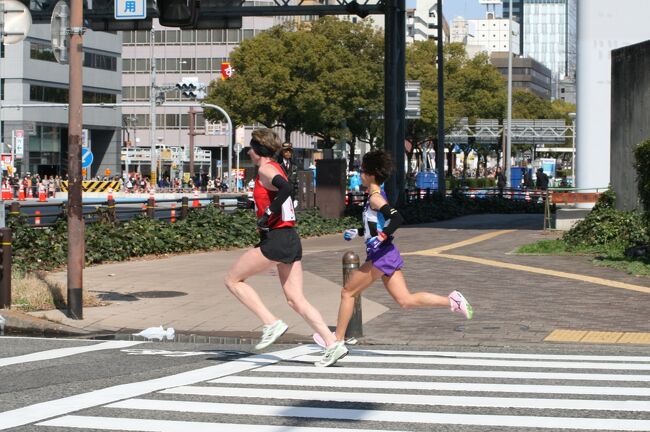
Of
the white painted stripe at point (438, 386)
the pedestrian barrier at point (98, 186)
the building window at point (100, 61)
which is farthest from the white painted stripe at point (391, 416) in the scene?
the building window at point (100, 61)

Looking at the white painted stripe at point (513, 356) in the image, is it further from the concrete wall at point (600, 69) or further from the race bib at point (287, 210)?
the concrete wall at point (600, 69)

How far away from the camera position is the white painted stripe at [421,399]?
9.03 meters

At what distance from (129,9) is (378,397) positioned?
11757mm

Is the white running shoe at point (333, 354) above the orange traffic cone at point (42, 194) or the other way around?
the other way around

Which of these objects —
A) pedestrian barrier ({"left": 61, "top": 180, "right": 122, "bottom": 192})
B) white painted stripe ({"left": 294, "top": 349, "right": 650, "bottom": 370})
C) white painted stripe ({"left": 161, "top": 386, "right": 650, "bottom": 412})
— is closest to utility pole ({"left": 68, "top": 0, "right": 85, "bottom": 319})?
white painted stripe ({"left": 294, "top": 349, "right": 650, "bottom": 370})

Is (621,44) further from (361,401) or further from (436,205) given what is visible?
(361,401)

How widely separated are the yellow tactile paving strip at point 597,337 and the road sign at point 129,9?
922 centimetres

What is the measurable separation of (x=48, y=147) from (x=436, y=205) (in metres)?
53.4

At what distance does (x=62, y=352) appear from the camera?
12148 millimetres

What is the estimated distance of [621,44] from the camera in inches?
1191

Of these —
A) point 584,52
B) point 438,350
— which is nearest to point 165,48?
point 584,52

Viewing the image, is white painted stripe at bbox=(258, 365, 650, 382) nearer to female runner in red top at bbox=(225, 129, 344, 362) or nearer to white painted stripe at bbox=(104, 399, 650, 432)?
female runner in red top at bbox=(225, 129, 344, 362)

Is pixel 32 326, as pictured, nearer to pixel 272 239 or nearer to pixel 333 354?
pixel 272 239

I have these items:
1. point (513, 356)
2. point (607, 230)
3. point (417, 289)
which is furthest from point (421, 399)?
point (607, 230)
